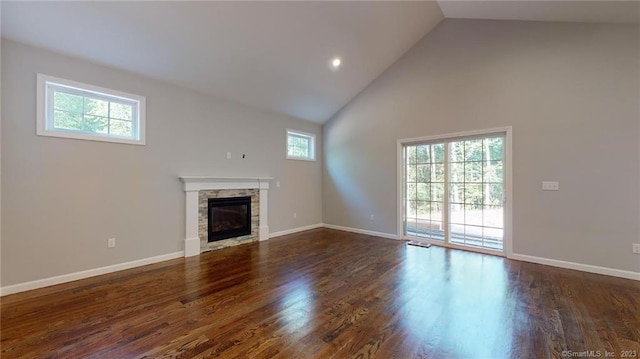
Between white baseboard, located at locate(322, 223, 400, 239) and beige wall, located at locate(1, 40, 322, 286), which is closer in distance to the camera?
beige wall, located at locate(1, 40, 322, 286)

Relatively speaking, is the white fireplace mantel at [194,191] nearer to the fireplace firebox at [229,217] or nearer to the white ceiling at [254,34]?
the fireplace firebox at [229,217]

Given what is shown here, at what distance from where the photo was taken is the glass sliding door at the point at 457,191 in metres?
4.42

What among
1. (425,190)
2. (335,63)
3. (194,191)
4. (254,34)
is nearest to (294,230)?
(194,191)

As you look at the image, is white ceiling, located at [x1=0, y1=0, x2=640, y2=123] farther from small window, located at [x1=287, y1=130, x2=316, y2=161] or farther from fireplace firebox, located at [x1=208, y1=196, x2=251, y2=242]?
fireplace firebox, located at [x1=208, y1=196, x2=251, y2=242]

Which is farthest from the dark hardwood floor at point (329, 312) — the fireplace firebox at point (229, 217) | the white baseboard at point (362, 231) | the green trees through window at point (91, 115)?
the green trees through window at point (91, 115)

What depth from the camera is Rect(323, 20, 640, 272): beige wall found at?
340 cm

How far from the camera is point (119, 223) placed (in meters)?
3.69

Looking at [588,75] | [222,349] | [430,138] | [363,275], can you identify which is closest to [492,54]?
[588,75]

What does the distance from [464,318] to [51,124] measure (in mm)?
4982

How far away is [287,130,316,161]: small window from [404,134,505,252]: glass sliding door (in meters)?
2.37

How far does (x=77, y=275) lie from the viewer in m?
3.33

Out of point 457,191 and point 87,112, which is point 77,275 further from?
point 457,191

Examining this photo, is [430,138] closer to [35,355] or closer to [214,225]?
[214,225]

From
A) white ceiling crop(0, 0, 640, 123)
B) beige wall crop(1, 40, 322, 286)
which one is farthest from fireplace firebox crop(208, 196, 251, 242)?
white ceiling crop(0, 0, 640, 123)
